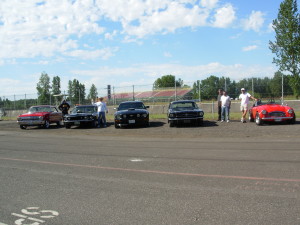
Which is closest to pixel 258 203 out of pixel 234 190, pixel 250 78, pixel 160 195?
pixel 234 190

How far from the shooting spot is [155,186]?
17.0 ft

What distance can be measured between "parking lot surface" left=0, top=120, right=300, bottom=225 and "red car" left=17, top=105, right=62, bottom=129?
31.0 ft

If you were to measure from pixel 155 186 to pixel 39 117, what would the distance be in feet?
48.2

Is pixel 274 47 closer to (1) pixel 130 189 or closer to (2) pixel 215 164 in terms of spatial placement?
(2) pixel 215 164

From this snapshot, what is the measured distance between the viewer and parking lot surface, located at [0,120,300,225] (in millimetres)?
3827

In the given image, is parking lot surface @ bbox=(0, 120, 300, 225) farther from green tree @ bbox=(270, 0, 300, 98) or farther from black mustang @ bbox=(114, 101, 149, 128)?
green tree @ bbox=(270, 0, 300, 98)

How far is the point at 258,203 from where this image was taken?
4.14 metres

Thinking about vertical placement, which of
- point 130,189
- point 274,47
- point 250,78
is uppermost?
point 274,47

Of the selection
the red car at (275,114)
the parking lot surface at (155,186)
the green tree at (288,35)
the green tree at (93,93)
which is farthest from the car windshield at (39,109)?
the green tree at (288,35)

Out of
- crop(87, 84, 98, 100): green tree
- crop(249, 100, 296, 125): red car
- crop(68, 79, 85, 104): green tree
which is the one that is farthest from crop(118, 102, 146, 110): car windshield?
crop(68, 79, 85, 104): green tree

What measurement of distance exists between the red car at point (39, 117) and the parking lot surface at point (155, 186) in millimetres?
9447

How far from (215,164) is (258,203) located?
2599 mm

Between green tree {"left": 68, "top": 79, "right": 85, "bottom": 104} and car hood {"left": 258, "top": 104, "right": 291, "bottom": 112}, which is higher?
green tree {"left": 68, "top": 79, "right": 85, "bottom": 104}

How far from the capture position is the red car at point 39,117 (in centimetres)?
1823
